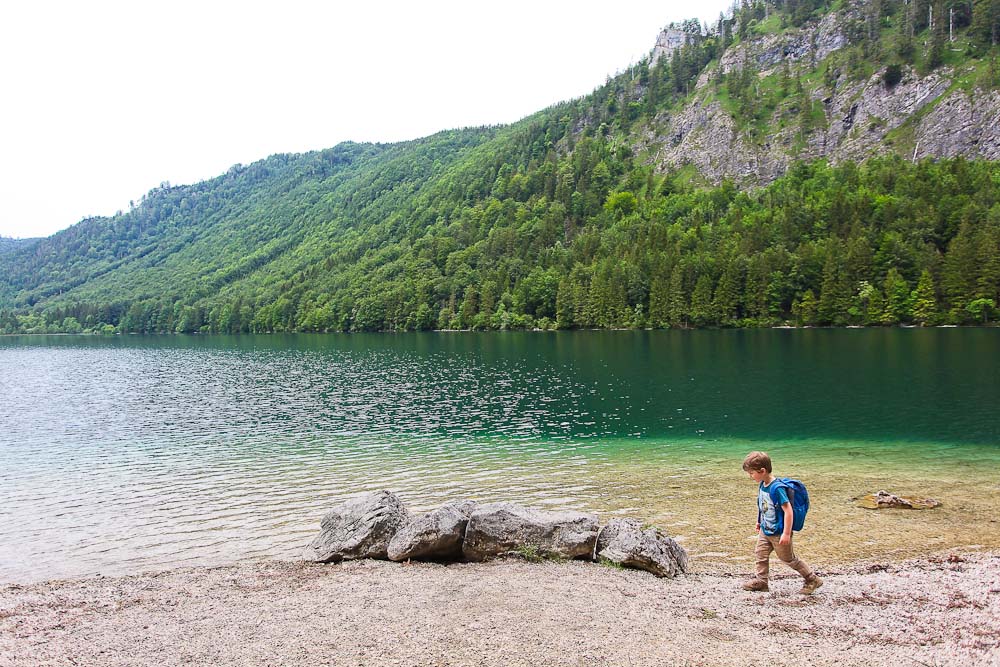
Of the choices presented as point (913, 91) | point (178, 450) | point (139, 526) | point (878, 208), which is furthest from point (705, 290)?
point (139, 526)

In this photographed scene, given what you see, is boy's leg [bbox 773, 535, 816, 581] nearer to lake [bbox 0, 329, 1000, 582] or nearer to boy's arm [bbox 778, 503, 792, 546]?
boy's arm [bbox 778, 503, 792, 546]

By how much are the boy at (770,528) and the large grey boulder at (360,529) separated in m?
8.86

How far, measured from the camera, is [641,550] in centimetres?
1363

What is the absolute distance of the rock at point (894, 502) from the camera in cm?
1947

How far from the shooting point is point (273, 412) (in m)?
45.8

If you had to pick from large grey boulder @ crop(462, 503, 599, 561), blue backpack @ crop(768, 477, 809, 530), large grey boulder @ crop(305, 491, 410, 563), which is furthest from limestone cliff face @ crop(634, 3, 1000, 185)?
large grey boulder @ crop(305, 491, 410, 563)

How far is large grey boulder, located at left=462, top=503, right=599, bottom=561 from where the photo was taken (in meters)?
14.6

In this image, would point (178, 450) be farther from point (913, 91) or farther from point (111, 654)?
point (913, 91)

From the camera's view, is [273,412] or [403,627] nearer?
[403,627]

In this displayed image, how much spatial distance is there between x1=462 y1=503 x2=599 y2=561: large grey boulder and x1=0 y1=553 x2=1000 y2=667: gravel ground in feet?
2.09

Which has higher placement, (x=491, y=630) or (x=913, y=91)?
(x=913, y=91)

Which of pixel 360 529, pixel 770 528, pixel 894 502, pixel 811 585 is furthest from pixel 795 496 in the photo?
pixel 894 502


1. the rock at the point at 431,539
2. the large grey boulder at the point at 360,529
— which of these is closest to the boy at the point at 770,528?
the rock at the point at 431,539

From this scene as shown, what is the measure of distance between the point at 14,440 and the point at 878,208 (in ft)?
515
